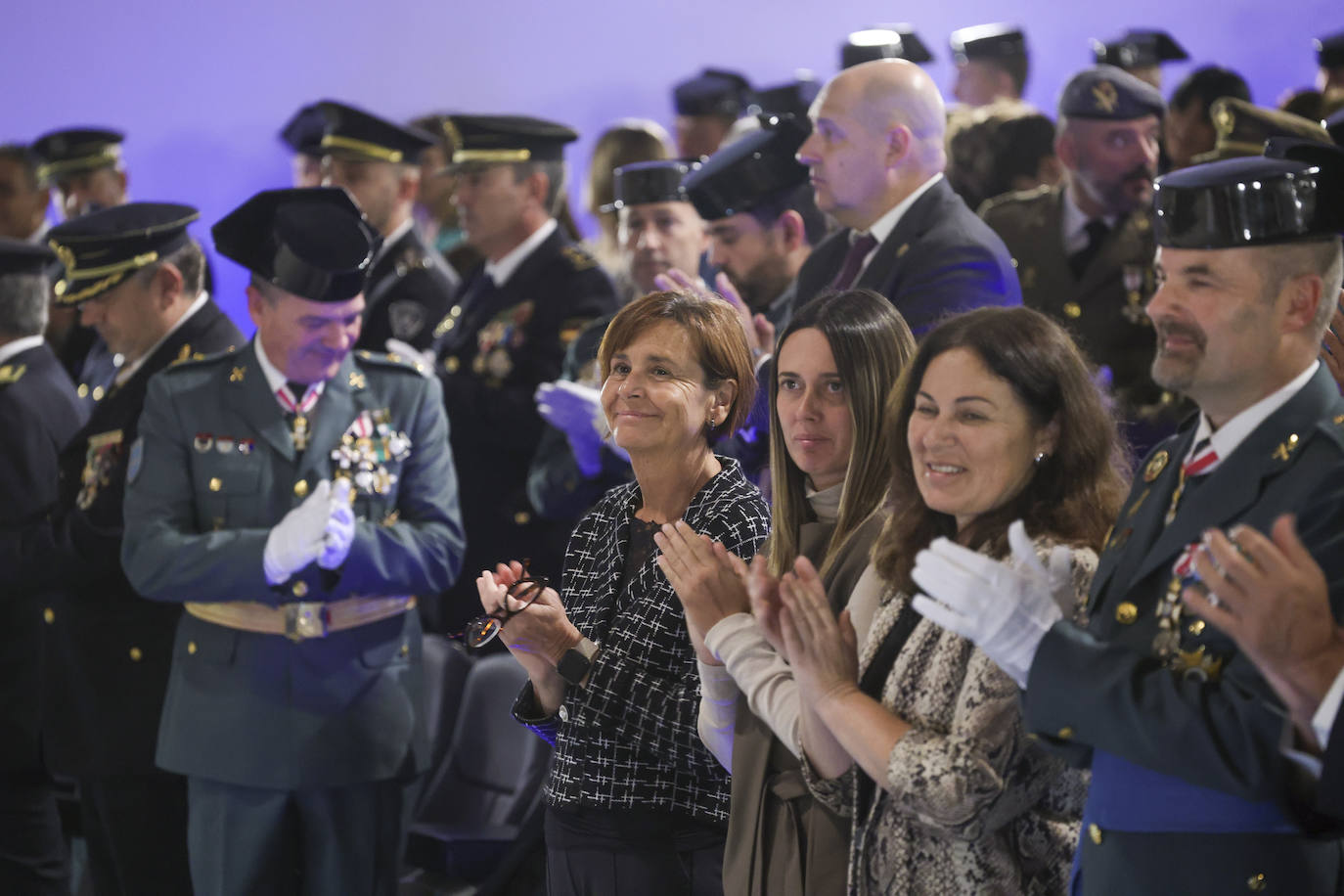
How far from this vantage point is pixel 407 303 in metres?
4.96

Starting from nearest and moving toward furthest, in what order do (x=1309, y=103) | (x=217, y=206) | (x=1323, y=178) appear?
(x=1323, y=178)
(x=1309, y=103)
(x=217, y=206)

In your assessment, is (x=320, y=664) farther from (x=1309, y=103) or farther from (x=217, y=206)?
(x=217, y=206)

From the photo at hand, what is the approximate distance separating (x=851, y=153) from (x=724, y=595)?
133 centimetres

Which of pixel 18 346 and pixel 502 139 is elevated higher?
pixel 502 139

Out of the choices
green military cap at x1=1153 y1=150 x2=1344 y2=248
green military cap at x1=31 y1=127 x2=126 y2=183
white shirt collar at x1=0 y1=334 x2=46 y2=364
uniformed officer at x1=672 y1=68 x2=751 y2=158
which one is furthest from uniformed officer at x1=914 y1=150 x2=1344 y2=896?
green military cap at x1=31 y1=127 x2=126 y2=183

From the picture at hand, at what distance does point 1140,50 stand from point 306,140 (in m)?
2.93

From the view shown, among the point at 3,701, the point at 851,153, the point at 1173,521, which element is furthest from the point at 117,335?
the point at 1173,521

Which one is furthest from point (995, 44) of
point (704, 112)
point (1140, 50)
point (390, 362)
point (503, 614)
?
point (503, 614)

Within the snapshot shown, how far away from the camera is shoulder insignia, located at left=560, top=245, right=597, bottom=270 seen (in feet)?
14.7

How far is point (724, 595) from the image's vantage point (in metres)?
2.16

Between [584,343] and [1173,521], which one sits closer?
[1173,521]

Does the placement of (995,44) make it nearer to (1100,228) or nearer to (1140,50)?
(1140,50)

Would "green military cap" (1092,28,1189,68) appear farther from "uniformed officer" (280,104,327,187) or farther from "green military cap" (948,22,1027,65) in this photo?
"uniformed officer" (280,104,327,187)

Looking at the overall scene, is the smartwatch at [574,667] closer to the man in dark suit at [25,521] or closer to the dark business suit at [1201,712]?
the dark business suit at [1201,712]
